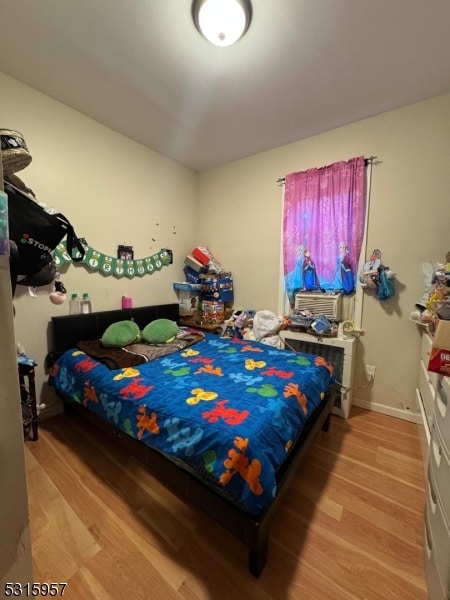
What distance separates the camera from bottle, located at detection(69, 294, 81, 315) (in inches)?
91.1

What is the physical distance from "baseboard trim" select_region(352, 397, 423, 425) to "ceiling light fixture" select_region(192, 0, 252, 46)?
120 inches

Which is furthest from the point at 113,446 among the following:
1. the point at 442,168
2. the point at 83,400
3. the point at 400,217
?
the point at 442,168

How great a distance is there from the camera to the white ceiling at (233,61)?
1.38 metres

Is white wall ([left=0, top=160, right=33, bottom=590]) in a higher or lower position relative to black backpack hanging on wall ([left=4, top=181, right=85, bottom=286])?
lower

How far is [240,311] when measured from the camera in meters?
3.13

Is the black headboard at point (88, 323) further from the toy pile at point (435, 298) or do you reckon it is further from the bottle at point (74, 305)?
A: the toy pile at point (435, 298)

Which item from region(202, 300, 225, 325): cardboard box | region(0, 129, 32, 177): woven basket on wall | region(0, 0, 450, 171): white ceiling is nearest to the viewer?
region(0, 129, 32, 177): woven basket on wall

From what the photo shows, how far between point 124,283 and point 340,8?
262cm

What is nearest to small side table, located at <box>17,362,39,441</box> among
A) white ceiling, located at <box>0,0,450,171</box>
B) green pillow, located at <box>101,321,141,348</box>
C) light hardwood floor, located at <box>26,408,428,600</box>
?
light hardwood floor, located at <box>26,408,428,600</box>

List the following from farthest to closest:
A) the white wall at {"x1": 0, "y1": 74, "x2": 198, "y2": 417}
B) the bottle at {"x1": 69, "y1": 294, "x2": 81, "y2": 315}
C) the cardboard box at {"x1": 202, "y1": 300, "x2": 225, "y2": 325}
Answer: the cardboard box at {"x1": 202, "y1": 300, "x2": 225, "y2": 325} < the bottle at {"x1": 69, "y1": 294, "x2": 81, "y2": 315} < the white wall at {"x1": 0, "y1": 74, "x2": 198, "y2": 417}

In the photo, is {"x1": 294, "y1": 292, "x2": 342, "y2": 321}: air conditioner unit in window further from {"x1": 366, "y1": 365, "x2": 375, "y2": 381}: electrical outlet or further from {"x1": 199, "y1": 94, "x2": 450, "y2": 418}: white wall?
{"x1": 366, "y1": 365, "x2": 375, "y2": 381}: electrical outlet

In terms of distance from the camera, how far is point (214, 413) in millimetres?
1231

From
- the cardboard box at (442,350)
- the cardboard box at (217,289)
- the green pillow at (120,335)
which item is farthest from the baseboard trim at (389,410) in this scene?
the green pillow at (120,335)

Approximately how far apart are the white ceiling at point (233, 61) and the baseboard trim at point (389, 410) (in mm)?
2673
